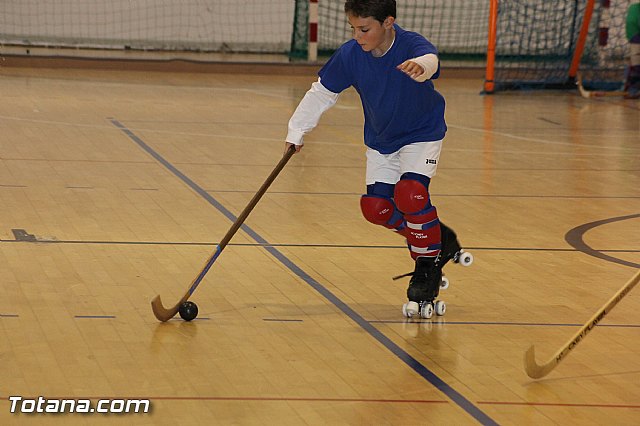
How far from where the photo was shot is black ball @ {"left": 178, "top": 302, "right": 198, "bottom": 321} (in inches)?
180

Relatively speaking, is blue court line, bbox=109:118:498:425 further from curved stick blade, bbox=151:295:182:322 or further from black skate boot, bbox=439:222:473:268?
curved stick blade, bbox=151:295:182:322

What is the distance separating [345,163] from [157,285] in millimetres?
3818

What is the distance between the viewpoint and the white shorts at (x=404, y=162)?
471 centimetres

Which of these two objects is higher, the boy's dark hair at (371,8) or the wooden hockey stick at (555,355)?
the boy's dark hair at (371,8)

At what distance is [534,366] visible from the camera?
13.0ft

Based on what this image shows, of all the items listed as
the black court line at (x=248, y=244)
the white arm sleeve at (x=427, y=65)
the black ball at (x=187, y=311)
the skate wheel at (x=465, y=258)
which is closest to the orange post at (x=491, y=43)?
the black court line at (x=248, y=244)

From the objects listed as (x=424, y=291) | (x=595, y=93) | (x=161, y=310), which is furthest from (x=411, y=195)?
(x=595, y=93)

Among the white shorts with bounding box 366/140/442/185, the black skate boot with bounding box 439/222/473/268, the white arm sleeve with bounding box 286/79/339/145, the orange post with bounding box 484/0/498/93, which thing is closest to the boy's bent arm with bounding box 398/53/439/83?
the white shorts with bounding box 366/140/442/185

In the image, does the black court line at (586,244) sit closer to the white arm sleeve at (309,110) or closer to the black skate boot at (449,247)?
the black skate boot at (449,247)

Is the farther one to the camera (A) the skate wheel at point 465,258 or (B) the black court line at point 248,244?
(B) the black court line at point 248,244

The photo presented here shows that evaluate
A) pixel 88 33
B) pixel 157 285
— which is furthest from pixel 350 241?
pixel 88 33

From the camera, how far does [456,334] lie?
457 centimetres

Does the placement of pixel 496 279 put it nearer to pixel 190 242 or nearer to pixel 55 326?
pixel 190 242

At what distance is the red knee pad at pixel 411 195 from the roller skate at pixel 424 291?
294mm
